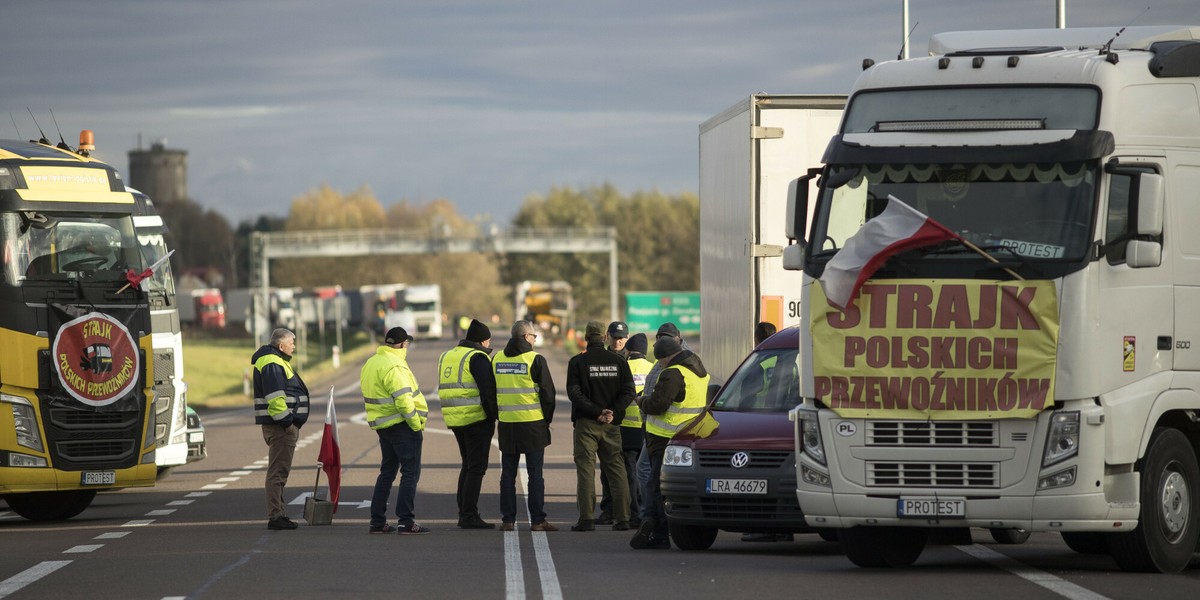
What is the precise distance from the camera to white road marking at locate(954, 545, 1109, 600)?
10867 millimetres

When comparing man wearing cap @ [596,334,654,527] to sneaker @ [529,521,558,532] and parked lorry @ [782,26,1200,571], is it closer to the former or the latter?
sneaker @ [529,521,558,532]

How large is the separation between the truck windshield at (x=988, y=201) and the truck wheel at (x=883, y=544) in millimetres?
2141

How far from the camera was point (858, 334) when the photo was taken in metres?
11.8

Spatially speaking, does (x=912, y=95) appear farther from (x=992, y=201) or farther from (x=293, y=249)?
(x=293, y=249)

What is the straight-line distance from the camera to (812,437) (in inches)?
479

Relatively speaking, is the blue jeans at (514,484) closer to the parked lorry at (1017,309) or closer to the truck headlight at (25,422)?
the parked lorry at (1017,309)

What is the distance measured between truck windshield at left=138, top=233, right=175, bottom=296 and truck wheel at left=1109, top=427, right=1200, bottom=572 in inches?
455

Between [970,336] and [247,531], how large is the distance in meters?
7.75

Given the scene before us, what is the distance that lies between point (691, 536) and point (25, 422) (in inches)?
275

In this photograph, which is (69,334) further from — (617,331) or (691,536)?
(691,536)

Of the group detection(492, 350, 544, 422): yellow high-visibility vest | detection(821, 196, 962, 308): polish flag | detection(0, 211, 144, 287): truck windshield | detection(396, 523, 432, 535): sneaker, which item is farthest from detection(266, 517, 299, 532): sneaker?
detection(821, 196, 962, 308): polish flag

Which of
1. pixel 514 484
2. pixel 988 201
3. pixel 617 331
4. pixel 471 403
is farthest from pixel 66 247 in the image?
pixel 988 201

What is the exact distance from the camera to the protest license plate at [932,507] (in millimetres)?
11570

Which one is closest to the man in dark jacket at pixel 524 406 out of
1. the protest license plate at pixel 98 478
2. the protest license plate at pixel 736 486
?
the protest license plate at pixel 736 486
